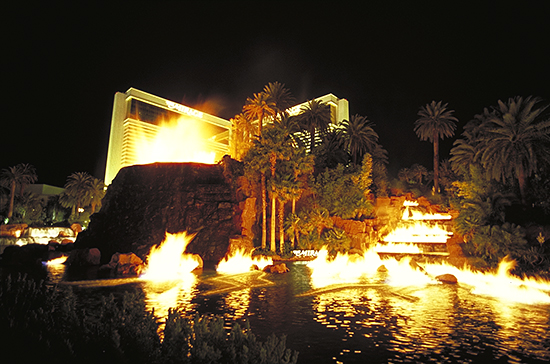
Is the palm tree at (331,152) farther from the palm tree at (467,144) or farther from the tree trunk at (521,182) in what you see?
the tree trunk at (521,182)

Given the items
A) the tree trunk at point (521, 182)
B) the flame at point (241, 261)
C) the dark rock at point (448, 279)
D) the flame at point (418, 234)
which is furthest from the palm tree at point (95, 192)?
the tree trunk at point (521, 182)

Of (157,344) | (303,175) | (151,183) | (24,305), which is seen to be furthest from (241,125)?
(157,344)

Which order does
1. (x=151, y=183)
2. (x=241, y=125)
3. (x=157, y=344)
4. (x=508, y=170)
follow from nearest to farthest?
1. (x=157, y=344)
2. (x=508, y=170)
3. (x=151, y=183)
4. (x=241, y=125)

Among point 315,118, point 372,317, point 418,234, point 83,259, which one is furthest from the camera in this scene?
point 315,118

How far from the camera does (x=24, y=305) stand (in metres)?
7.89

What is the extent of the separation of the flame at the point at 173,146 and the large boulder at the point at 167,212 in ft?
112

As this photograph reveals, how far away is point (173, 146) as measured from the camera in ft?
277

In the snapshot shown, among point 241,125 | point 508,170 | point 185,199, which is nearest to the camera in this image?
point 508,170

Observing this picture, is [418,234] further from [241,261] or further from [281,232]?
[241,261]

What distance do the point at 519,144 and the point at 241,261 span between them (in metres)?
24.1

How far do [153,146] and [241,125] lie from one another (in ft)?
169

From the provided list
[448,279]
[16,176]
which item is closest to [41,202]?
[16,176]

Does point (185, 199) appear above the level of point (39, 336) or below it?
above

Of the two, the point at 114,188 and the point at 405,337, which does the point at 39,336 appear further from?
the point at 114,188
